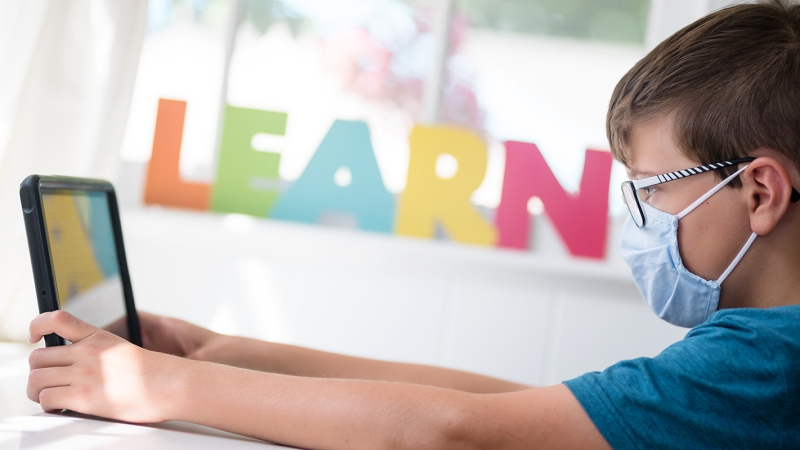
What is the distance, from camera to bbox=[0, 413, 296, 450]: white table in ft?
1.92

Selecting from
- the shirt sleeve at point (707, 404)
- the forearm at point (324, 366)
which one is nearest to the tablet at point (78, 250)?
the forearm at point (324, 366)

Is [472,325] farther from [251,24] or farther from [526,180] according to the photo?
[251,24]

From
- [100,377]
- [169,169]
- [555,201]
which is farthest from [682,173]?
[169,169]

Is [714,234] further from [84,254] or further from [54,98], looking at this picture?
→ [54,98]

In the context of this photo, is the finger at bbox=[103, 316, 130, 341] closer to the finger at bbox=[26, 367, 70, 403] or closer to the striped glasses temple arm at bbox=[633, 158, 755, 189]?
the finger at bbox=[26, 367, 70, 403]

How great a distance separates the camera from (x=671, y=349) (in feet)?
2.12

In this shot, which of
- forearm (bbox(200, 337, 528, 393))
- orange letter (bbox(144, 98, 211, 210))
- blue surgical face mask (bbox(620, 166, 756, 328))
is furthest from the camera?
orange letter (bbox(144, 98, 211, 210))

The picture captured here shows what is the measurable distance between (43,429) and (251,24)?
1495mm

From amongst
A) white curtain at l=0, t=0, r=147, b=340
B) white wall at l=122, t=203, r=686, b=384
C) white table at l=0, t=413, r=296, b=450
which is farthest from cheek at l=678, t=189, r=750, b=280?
white curtain at l=0, t=0, r=147, b=340

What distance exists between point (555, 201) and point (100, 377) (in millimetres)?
1298

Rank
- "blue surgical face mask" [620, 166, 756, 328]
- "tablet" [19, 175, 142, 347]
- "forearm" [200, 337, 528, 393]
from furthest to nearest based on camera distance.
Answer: "forearm" [200, 337, 528, 393]
"blue surgical face mask" [620, 166, 756, 328]
"tablet" [19, 175, 142, 347]

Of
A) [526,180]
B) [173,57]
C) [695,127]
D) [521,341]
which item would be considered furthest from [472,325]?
[173,57]

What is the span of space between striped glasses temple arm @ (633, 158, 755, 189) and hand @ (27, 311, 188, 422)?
0.57m

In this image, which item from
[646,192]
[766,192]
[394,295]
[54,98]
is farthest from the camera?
[394,295]
